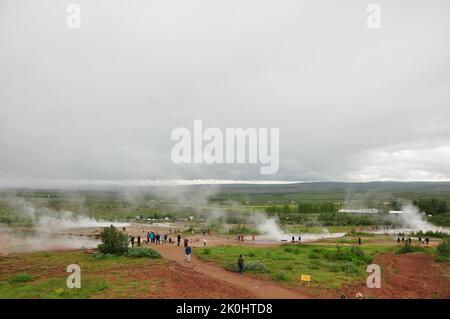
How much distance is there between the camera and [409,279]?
74.3ft

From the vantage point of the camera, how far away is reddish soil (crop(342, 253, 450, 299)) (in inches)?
713

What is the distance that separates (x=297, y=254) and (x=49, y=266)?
20.5 metres

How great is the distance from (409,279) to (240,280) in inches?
452

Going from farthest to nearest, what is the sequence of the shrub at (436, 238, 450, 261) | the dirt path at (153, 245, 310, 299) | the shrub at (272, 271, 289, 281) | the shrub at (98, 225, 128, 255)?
the shrub at (436, 238, 450, 261), the shrub at (98, 225, 128, 255), the shrub at (272, 271, 289, 281), the dirt path at (153, 245, 310, 299)

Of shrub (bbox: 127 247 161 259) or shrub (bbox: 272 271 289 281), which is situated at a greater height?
shrub (bbox: 272 271 289 281)

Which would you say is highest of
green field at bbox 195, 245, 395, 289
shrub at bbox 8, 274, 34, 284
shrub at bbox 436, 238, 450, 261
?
shrub at bbox 8, 274, 34, 284

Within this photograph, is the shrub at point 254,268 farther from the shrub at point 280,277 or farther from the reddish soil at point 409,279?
the reddish soil at point 409,279

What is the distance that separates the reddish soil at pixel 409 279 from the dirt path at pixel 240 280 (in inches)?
126

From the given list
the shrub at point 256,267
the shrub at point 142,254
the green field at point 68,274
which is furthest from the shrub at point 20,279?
the shrub at point 256,267

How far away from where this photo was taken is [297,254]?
106 ft

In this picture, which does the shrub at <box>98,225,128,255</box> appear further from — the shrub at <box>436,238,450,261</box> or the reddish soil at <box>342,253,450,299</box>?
the shrub at <box>436,238,450,261</box>

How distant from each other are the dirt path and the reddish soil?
321 centimetres

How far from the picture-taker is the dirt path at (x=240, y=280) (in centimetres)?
1645

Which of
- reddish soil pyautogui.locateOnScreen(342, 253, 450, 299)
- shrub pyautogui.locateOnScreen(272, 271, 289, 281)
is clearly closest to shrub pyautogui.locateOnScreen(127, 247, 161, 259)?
shrub pyautogui.locateOnScreen(272, 271, 289, 281)
